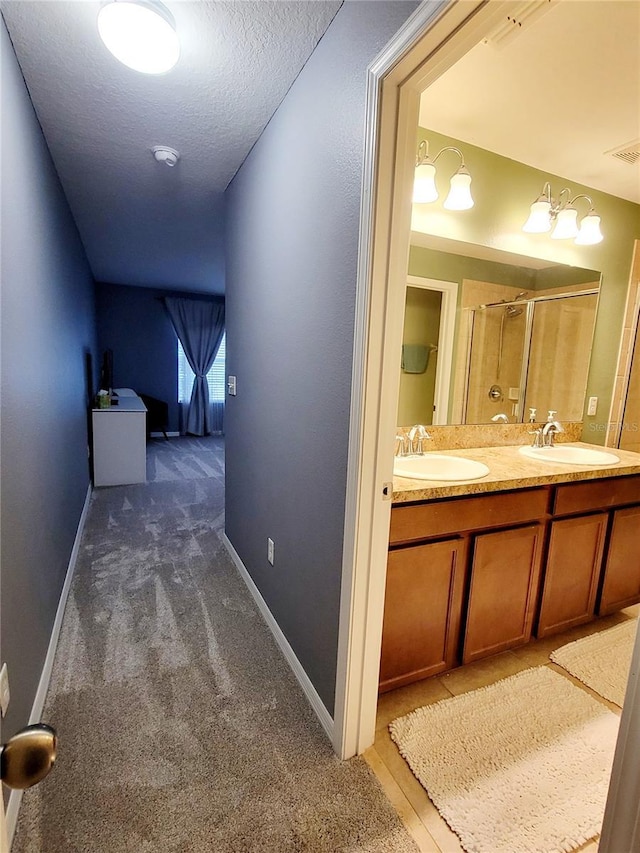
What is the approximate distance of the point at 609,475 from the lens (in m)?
1.86

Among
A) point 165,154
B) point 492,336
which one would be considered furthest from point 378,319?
point 165,154

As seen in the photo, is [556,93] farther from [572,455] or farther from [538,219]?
[572,455]

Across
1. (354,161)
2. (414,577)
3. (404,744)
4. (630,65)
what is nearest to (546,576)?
(414,577)

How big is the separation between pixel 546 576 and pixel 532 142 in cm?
198

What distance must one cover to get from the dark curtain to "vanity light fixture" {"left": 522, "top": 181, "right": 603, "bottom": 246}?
534 cm

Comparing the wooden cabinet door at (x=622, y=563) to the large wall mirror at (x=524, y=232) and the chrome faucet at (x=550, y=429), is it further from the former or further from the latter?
the large wall mirror at (x=524, y=232)

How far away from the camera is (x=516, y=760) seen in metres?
1.36

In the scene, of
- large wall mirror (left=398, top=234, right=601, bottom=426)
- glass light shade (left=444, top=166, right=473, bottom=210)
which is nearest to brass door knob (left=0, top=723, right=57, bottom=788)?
large wall mirror (left=398, top=234, right=601, bottom=426)

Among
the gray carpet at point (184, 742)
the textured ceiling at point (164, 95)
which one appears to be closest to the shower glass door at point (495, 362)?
the textured ceiling at point (164, 95)

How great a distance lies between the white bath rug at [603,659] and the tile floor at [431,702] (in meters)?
0.04

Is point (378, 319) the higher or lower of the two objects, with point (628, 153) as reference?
lower

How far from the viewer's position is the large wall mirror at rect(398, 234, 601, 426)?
6.63 ft

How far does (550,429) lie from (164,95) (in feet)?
8.03

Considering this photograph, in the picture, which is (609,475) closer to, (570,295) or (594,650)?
(594,650)
